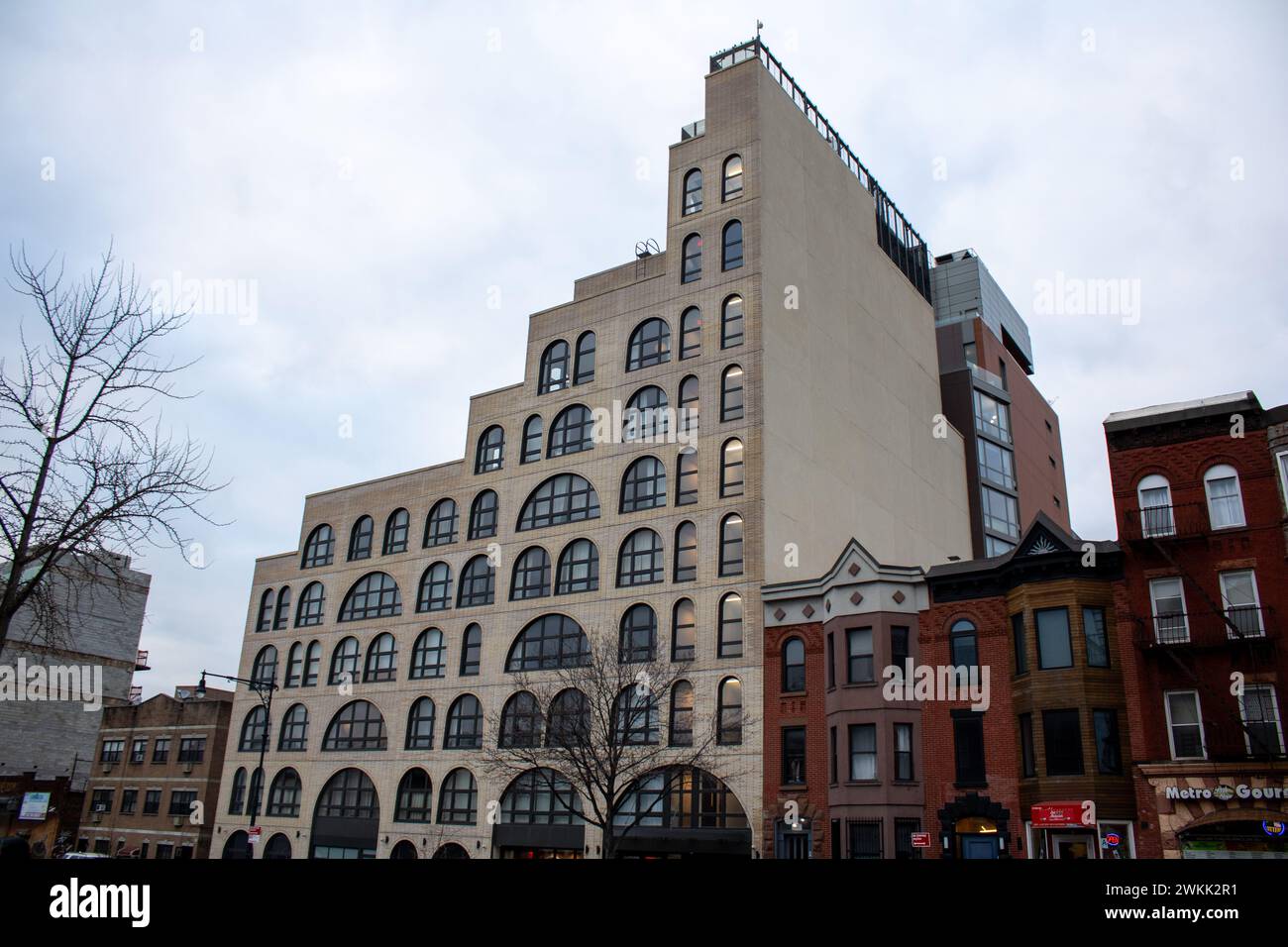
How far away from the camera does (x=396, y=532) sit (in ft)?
190

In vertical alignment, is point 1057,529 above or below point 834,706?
above

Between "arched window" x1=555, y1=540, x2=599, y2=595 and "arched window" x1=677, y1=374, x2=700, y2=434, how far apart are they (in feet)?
25.1

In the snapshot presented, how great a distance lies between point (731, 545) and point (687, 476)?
15.0 ft

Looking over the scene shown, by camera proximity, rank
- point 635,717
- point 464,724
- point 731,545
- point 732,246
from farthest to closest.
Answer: point 464,724
point 732,246
point 731,545
point 635,717

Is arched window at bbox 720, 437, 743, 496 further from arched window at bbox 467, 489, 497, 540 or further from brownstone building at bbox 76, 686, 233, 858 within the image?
brownstone building at bbox 76, 686, 233, 858

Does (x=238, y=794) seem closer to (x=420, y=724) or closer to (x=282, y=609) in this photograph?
(x=282, y=609)

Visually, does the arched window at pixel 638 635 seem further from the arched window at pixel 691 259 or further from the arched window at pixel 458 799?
the arched window at pixel 691 259

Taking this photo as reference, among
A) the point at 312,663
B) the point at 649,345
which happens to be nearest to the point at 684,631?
the point at 649,345

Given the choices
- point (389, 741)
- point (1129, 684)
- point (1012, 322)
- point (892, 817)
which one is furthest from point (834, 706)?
point (1012, 322)

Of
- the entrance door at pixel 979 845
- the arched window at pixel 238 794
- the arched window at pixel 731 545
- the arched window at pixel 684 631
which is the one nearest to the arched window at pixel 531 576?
the arched window at pixel 684 631

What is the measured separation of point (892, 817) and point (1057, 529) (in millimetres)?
11518

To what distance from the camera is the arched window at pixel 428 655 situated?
51.8 metres
